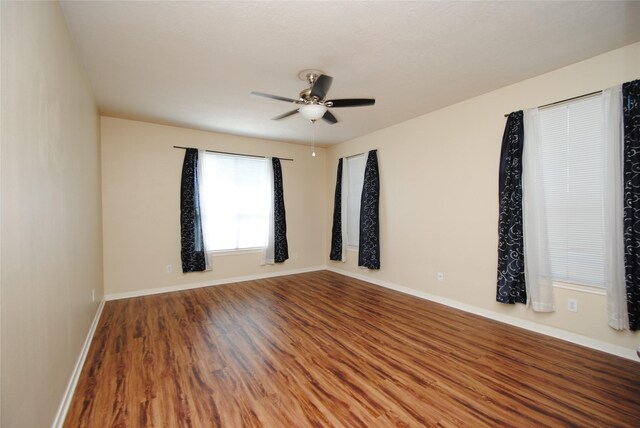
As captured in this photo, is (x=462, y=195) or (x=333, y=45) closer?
(x=333, y=45)

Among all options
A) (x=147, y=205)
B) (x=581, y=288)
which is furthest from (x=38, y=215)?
(x=581, y=288)

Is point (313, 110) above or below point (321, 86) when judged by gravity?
below

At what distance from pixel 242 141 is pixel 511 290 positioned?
4.60 metres

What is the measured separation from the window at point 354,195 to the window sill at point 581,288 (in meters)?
3.04

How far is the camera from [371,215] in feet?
15.5

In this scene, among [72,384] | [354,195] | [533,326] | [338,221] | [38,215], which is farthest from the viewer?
[338,221]

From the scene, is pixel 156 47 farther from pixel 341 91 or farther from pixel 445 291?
pixel 445 291

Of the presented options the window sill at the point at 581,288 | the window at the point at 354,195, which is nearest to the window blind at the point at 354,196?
the window at the point at 354,195

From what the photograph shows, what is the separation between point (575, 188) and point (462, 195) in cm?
110

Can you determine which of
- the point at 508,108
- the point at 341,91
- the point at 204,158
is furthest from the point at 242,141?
the point at 508,108

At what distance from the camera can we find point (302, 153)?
229 inches

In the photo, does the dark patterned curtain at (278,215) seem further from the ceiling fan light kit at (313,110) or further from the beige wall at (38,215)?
the beige wall at (38,215)

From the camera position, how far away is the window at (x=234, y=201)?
15.7ft

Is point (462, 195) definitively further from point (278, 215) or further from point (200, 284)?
point (200, 284)
